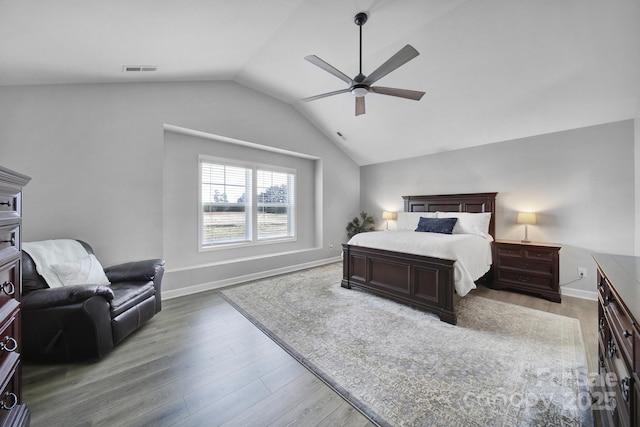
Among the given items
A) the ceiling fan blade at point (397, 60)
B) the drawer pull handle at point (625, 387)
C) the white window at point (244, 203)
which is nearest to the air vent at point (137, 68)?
the white window at point (244, 203)

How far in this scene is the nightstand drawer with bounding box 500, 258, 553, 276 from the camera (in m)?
3.48

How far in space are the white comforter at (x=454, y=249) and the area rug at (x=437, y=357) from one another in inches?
18.6

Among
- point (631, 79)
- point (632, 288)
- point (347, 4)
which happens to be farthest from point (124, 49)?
point (631, 79)

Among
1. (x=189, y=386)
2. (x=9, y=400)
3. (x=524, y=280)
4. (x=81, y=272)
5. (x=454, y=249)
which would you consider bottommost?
(x=189, y=386)

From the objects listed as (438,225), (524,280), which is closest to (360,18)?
(438,225)

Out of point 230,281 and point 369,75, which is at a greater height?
point 369,75

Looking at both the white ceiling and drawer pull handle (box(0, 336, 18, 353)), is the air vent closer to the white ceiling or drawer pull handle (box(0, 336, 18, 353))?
the white ceiling

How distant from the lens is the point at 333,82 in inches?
157

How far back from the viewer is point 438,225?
4172 millimetres

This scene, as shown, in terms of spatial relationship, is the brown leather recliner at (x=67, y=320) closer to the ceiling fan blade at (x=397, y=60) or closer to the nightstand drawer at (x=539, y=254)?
the ceiling fan blade at (x=397, y=60)

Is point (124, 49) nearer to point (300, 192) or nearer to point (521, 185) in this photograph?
point (300, 192)

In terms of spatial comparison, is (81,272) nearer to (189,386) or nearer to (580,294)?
(189,386)

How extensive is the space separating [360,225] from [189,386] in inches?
200

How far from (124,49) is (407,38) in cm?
319
